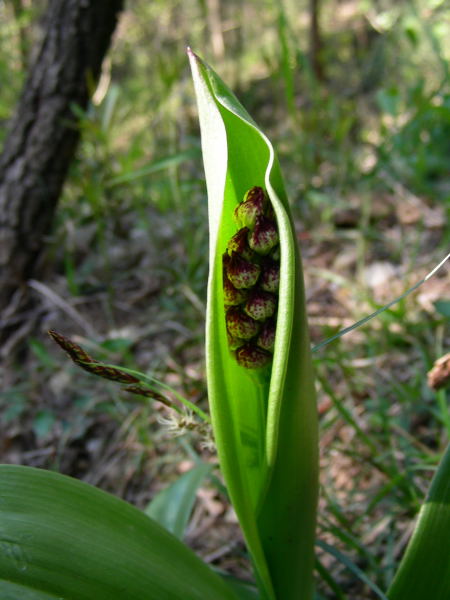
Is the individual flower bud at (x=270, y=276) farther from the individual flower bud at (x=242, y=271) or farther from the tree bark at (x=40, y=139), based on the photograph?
the tree bark at (x=40, y=139)

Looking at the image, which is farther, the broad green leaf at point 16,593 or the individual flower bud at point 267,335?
the individual flower bud at point 267,335

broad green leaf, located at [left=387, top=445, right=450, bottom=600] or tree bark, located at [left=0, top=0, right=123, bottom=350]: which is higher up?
tree bark, located at [left=0, top=0, right=123, bottom=350]

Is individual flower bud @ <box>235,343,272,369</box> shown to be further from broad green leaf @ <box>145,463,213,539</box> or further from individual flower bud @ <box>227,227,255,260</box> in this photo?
broad green leaf @ <box>145,463,213,539</box>

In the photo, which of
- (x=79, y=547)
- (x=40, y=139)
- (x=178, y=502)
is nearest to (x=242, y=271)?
(x=79, y=547)

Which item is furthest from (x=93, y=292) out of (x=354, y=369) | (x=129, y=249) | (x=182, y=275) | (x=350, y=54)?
(x=350, y=54)

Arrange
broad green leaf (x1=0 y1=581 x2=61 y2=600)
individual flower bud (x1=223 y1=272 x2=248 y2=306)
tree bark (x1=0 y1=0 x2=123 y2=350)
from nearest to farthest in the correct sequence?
broad green leaf (x1=0 y1=581 x2=61 y2=600) < individual flower bud (x1=223 y1=272 x2=248 y2=306) < tree bark (x1=0 y1=0 x2=123 y2=350)

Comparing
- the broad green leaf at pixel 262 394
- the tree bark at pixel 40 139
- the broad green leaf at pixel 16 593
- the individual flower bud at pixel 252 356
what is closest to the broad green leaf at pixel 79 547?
the broad green leaf at pixel 16 593

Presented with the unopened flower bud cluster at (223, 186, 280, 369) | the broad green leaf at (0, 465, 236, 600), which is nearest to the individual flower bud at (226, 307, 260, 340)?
the unopened flower bud cluster at (223, 186, 280, 369)
